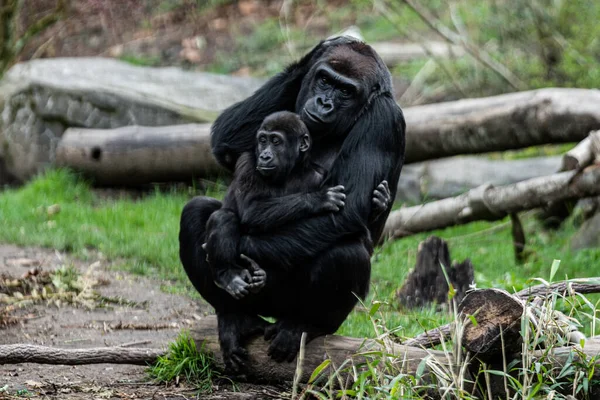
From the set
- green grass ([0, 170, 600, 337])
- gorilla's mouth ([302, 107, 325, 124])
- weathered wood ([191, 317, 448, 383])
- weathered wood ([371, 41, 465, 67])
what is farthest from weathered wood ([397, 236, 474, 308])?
weathered wood ([371, 41, 465, 67])

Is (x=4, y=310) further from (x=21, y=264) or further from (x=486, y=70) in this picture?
(x=486, y=70)

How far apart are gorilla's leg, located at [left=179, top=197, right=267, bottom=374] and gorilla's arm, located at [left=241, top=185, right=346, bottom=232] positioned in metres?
0.33

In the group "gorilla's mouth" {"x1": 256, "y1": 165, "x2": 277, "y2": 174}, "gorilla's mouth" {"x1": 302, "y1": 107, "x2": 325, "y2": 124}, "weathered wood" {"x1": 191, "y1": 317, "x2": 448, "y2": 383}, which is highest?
"gorilla's mouth" {"x1": 302, "y1": 107, "x2": 325, "y2": 124}

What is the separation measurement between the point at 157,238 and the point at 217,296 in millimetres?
3338

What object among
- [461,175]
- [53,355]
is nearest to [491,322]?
[53,355]

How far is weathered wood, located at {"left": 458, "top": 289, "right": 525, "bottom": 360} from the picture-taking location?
3.72 metres

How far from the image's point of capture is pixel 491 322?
3.74 m

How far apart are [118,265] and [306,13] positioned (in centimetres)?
913

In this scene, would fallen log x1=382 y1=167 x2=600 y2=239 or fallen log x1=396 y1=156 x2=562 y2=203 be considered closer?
fallen log x1=382 y1=167 x2=600 y2=239

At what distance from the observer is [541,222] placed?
9.06m

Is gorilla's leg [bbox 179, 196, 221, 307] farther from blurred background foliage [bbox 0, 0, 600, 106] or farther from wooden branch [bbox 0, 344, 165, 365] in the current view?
blurred background foliage [bbox 0, 0, 600, 106]

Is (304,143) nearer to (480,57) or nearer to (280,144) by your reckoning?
(280,144)

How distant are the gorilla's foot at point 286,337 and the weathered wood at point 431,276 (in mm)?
2151

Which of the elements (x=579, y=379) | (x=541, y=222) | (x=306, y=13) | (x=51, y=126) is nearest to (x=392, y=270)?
(x=541, y=222)
